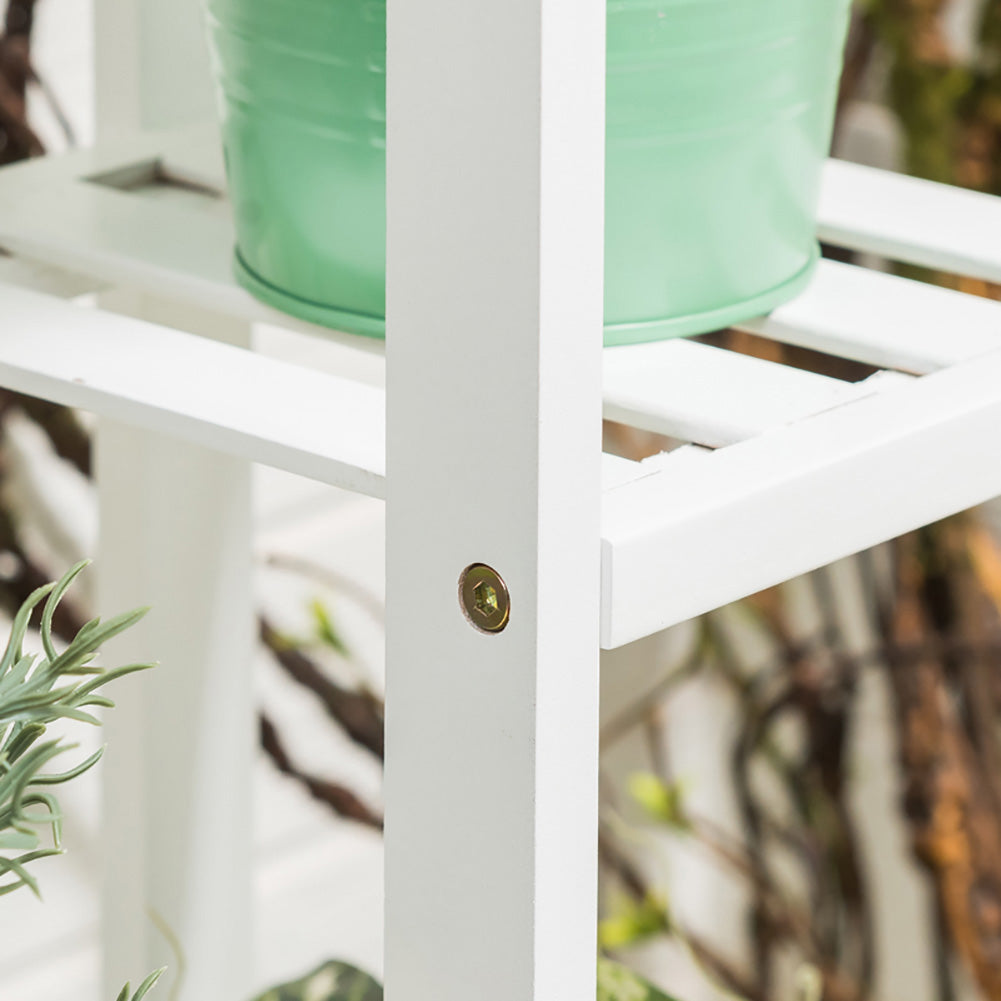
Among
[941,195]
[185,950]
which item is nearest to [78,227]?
[941,195]

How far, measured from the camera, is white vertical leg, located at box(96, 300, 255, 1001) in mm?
640

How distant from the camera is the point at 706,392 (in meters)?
0.37

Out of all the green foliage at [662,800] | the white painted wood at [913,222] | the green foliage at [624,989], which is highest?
the white painted wood at [913,222]

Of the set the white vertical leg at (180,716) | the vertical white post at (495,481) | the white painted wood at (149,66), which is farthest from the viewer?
the white vertical leg at (180,716)

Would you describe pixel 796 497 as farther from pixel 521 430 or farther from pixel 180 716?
pixel 180 716

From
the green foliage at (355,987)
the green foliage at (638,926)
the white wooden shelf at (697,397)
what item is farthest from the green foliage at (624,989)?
the green foliage at (638,926)

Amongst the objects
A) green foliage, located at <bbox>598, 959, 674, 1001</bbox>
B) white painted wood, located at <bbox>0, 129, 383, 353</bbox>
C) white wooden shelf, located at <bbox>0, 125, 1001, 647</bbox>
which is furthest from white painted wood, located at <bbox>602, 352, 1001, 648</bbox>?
green foliage, located at <bbox>598, 959, 674, 1001</bbox>

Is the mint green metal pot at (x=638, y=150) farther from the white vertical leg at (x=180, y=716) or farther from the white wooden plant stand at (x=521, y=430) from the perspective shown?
the white vertical leg at (x=180, y=716)

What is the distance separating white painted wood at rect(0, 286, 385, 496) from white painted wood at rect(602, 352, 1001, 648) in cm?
5

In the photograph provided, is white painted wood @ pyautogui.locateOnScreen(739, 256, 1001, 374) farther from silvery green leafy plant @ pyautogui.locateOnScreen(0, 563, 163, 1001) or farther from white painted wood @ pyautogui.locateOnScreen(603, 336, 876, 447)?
silvery green leafy plant @ pyautogui.locateOnScreen(0, 563, 163, 1001)

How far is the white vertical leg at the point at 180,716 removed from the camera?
640mm

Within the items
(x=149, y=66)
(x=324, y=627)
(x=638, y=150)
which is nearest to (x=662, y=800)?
(x=324, y=627)

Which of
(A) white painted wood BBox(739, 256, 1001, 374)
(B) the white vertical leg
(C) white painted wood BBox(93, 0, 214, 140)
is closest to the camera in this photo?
(A) white painted wood BBox(739, 256, 1001, 374)

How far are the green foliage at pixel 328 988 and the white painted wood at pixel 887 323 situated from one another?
0.30m
